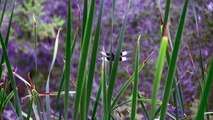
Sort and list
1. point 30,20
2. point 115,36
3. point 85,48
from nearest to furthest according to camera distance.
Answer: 1. point 85,48
2. point 30,20
3. point 115,36

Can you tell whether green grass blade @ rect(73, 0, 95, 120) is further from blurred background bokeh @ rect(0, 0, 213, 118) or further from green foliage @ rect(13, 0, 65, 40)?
green foliage @ rect(13, 0, 65, 40)

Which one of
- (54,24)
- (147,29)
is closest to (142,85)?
(147,29)

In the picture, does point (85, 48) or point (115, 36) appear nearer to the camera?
point (85, 48)

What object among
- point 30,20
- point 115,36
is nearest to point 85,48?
point 30,20

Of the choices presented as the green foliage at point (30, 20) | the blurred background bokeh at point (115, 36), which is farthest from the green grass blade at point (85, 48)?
the green foliage at point (30, 20)

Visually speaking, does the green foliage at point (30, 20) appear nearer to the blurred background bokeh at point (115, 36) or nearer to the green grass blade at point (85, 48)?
the blurred background bokeh at point (115, 36)

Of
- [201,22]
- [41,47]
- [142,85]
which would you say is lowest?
[142,85]

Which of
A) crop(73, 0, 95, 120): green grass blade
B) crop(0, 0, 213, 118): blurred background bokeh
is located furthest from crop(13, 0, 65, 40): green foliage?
crop(73, 0, 95, 120): green grass blade

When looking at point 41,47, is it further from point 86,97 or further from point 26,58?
point 86,97

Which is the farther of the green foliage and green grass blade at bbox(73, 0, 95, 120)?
the green foliage

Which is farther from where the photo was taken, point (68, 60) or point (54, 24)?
point (54, 24)

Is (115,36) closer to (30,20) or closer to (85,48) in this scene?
(30,20)
